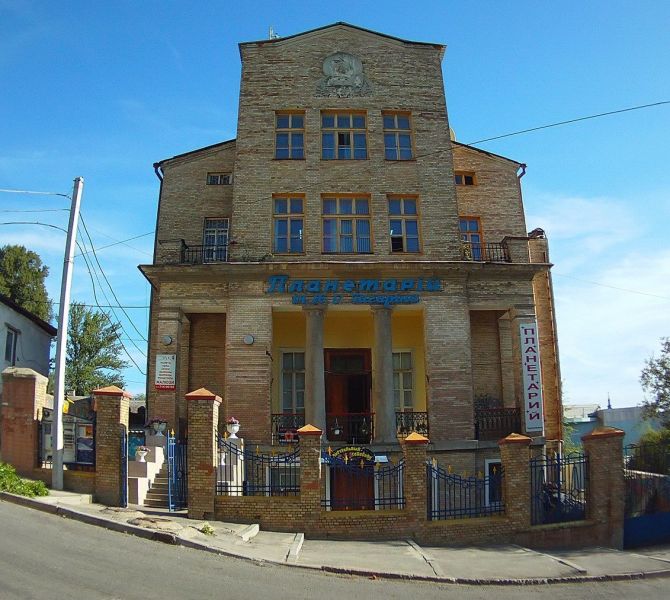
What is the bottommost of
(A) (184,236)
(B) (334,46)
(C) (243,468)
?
(C) (243,468)

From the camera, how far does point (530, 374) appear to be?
21594 millimetres

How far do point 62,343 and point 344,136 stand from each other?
12581 millimetres

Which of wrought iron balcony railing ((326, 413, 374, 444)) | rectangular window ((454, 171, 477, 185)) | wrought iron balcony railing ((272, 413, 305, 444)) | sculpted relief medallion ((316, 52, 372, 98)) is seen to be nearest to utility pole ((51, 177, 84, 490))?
wrought iron balcony railing ((272, 413, 305, 444))

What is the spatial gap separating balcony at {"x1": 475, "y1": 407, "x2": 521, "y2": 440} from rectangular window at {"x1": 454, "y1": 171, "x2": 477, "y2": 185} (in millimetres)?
8985

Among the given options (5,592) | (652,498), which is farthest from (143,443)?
(652,498)

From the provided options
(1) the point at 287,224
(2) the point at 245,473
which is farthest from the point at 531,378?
(2) the point at 245,473

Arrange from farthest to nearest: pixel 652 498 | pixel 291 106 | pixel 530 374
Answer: pixel 291 106
pixel 530 374
pixel 652 498

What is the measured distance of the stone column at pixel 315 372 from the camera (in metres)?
20.6

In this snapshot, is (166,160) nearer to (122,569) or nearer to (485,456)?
(485,456)

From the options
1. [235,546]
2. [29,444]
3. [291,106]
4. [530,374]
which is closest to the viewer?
[235,546]

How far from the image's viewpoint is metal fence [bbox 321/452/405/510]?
15.0 m

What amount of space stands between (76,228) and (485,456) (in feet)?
43.7

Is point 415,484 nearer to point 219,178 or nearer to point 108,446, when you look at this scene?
point 108,446

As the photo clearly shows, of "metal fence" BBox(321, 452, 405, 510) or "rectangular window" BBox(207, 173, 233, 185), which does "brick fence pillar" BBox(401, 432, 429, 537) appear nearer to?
"metal fence" BBox(321, 452, 405, 510)
